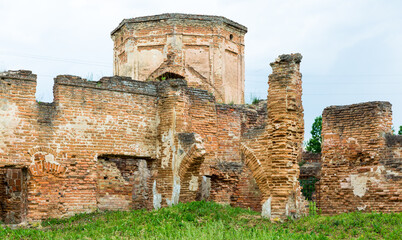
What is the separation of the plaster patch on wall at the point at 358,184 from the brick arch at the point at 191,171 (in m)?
3.95

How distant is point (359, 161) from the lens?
1376 centimetres

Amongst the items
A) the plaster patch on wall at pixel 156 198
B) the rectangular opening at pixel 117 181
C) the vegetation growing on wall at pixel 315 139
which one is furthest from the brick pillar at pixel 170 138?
the vegetation growing on wall at pixel 315 139

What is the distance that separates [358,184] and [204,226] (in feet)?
16.7

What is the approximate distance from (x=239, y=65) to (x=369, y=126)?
778 cm

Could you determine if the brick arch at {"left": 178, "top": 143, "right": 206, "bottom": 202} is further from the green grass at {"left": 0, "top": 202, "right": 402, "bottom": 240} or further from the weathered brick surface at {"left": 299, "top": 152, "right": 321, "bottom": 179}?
the weathered brick surface at {"left": 299, "top": 152, "right": 321, "bottom": 179}

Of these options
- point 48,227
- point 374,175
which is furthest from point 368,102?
point 48,227

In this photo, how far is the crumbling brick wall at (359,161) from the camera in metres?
13.1

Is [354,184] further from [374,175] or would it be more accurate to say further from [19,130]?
[19,130]

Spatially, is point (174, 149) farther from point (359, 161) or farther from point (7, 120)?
point (359, 161)

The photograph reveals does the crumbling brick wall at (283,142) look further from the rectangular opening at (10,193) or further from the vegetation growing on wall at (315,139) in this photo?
the vegetation growing on wall at (315,139)

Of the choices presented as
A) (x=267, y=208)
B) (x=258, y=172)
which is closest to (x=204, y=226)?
(x=267, y=208)

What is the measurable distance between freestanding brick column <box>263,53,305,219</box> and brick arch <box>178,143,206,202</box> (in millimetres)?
2145

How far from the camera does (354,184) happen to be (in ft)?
44.9

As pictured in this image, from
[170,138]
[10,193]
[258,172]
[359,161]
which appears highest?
[170,138]
